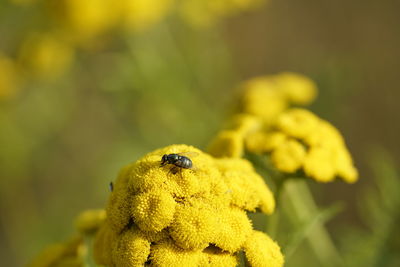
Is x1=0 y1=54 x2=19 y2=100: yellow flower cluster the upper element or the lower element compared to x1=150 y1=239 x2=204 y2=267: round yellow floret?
upper

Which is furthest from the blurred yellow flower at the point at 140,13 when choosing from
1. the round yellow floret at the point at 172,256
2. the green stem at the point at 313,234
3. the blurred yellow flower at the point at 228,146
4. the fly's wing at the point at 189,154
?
the round yellow floret at the point at 172,256

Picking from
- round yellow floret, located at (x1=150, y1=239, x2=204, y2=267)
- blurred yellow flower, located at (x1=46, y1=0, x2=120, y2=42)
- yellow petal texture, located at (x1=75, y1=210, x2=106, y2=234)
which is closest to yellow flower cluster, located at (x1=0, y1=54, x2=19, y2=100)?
blurred yellow flower, located at (x1=46, y1=0, x2=120, y2=42)

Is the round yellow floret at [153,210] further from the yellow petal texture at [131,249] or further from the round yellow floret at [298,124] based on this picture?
the round yellow floret at [298,124]

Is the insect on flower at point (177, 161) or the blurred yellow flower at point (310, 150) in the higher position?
the blurred yellow flower at point (310, 150)

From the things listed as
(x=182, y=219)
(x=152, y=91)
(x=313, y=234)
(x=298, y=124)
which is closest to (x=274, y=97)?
(x=313, y=234)

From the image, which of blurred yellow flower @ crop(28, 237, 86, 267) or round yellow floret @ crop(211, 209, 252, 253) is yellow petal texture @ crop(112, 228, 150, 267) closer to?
round yellow floret @ crop(211, 209, 252, 253)

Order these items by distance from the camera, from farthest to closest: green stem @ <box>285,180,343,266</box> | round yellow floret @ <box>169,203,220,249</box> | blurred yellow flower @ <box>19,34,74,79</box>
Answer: blurred yellow flower @ <box>19,34,74,79</box>
green stem @ <box>285,180,343,266</box>
round yellow floret @ <box>169,203,220,249</box>

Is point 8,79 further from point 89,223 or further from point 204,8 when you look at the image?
point 89,223

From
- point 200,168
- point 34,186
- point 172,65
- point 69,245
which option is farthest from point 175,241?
point 34,186

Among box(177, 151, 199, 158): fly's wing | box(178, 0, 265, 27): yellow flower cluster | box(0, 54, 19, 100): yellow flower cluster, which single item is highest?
box(178, 0, 265, 27): yellow flower cluster
